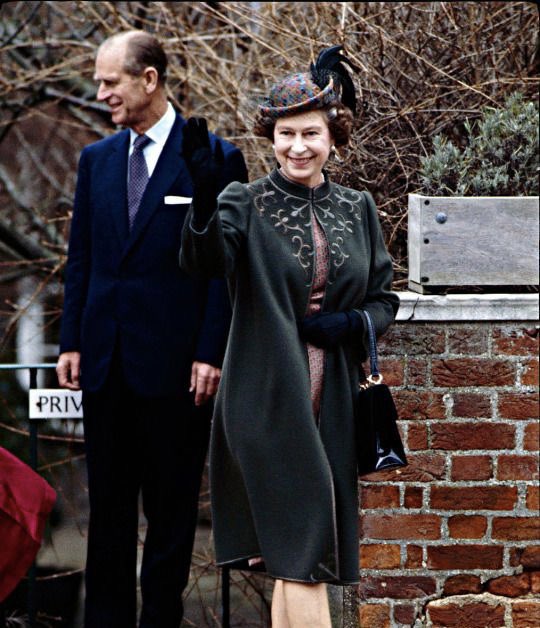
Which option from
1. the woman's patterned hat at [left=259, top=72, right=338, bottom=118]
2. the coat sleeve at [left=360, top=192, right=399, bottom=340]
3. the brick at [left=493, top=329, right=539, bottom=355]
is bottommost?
→ the brick at [left=493, top=329, right=539, bottom=355]

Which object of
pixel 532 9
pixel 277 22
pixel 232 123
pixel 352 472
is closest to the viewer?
pixel 352 472

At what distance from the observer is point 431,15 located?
5.41 metres

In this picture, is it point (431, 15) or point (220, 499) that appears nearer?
point (220, 499)

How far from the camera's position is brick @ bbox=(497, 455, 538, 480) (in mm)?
4184

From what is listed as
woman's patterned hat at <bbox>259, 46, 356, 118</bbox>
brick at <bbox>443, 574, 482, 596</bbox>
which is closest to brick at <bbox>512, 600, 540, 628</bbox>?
brick at <bbox>443, 574, 482, 596</bbox>

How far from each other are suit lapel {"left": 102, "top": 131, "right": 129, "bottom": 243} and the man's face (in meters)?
0.10

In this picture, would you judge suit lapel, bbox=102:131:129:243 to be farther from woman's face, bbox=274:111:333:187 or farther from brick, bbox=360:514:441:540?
brick, bbox=360:514:441:540

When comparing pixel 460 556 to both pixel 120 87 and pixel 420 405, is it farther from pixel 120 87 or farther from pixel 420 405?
pixel 120 87

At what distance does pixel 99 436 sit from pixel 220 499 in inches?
25.1

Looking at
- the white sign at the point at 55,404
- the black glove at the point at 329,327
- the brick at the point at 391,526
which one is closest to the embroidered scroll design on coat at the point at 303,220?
the black glove at the point at 329,327

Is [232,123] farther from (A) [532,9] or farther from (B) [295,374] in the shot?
(B) [295,374]

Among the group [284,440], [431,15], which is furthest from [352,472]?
[431,15]

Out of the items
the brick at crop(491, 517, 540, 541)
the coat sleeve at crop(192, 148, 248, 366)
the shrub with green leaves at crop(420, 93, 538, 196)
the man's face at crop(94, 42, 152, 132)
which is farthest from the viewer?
the shrub with green leaves at crop(420, 93, 538, 196)

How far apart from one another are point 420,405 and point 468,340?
0.84ft
